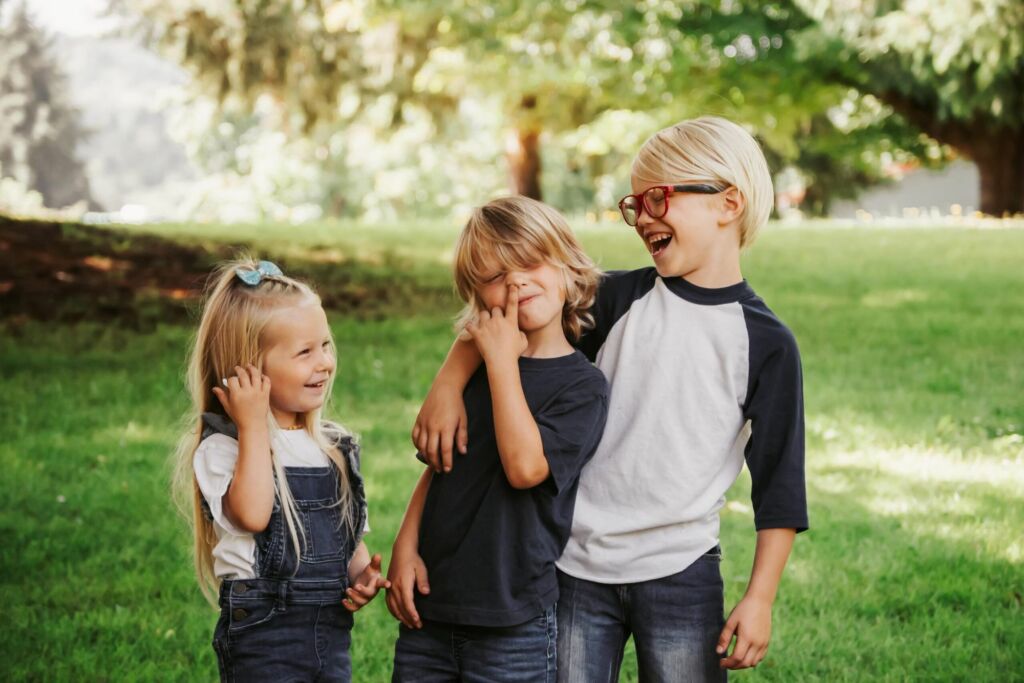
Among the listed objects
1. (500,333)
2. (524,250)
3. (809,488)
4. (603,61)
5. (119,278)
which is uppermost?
(603,61)

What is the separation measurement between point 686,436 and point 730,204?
0.46 metres

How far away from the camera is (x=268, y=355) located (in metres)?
2.35

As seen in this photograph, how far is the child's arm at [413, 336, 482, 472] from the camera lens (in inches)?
86.7

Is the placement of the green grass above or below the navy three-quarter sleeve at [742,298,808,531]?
below

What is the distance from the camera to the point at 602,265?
1104 cm

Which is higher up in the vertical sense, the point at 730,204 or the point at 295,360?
the point at 730,204

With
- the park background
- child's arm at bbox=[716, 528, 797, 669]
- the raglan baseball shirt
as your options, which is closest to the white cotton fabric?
the raglan baseball shirt

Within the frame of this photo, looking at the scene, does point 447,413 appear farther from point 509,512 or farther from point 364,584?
point 364,584

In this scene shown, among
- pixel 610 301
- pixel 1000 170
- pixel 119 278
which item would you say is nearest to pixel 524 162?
pixel 1000 170

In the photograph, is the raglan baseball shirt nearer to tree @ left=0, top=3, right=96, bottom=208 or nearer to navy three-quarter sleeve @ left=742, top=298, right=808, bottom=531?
navy three-quarter sleeve @ left=742, top=298, right=808, bottom=531

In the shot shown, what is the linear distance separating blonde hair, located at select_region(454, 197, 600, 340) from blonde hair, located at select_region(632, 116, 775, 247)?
21 cm

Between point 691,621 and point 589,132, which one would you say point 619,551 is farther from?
point 589,132

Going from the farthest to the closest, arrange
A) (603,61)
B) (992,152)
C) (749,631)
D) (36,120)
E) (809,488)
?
(36,120), (992,152), (603,61), (809,488), (749,631)

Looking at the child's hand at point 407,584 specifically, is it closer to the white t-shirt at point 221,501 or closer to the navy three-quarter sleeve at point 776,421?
the white t-shirt at point 221,501
